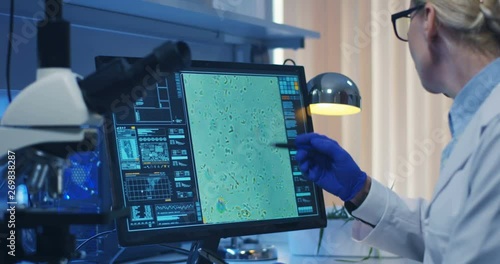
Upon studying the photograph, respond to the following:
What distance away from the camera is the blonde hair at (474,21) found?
128 cm

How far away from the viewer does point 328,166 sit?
4.90 ft

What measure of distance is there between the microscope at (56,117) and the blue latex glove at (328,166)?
0.71 m

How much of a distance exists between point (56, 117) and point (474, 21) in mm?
841

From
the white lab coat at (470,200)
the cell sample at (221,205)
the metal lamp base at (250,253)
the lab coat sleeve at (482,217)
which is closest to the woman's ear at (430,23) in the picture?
the white lab coat at (470,200)

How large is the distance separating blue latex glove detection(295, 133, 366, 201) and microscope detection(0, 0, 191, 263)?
2.32 ft

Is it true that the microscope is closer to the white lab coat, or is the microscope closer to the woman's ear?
the white lab coat

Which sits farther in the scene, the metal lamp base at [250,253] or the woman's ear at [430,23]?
the metal lamp base at [250,253]

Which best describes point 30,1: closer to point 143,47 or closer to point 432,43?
point 143,47

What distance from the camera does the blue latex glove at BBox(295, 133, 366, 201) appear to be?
145cm

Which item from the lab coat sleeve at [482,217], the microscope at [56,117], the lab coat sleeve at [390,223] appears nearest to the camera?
the microscope at [56,117]

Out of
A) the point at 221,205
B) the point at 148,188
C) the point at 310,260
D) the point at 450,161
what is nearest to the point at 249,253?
the point at 310,260

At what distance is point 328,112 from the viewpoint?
1.74 meters

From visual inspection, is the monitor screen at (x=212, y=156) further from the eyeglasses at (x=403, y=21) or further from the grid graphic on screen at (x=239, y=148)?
the eyeglasses at (x=403, y=21)

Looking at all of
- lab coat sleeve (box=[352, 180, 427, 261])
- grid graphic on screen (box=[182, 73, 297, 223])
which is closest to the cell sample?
grid graphic on screen (box=[182, 73, 297, 223])
